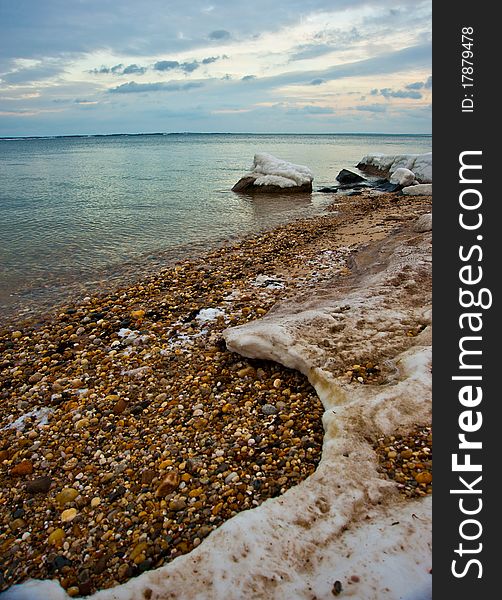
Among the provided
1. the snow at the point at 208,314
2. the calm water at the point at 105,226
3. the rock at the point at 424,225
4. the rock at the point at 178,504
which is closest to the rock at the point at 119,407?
the rock at the point at 178,504

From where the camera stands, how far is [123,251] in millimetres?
14367

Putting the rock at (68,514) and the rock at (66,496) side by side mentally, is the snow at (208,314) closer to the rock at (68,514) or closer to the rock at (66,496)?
the rock at (66,496)

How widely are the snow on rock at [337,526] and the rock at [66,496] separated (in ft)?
2.70

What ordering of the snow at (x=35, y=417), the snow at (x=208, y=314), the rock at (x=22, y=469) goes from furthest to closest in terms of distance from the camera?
the snow at (x=208, y=314) < the snow at (x=35, y=417) < the rock at (x=22, y=469)

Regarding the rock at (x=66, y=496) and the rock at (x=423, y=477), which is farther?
the rock at (x=66, y=496)

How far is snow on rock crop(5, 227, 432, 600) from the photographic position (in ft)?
8.85

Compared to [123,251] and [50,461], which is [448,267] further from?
[123,251]

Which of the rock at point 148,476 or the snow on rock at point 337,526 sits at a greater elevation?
the snow on rock at point 337,526

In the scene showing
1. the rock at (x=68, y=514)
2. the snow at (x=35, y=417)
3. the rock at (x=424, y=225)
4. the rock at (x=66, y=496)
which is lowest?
the rock at (x=68, y=514)

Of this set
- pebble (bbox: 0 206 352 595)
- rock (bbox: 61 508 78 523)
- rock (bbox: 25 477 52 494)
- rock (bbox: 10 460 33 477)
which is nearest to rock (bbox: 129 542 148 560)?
pebble (bbox: 0 206 352 595)

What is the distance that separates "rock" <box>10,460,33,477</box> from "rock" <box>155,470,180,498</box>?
62.3 inches

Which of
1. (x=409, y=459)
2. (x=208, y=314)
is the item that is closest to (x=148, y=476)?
(x=409, y=459)

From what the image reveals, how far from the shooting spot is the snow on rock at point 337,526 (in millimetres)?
2697

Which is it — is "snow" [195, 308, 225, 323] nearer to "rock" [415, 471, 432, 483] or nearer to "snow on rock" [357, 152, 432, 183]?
"rock" [415, 471, 432, 483]
